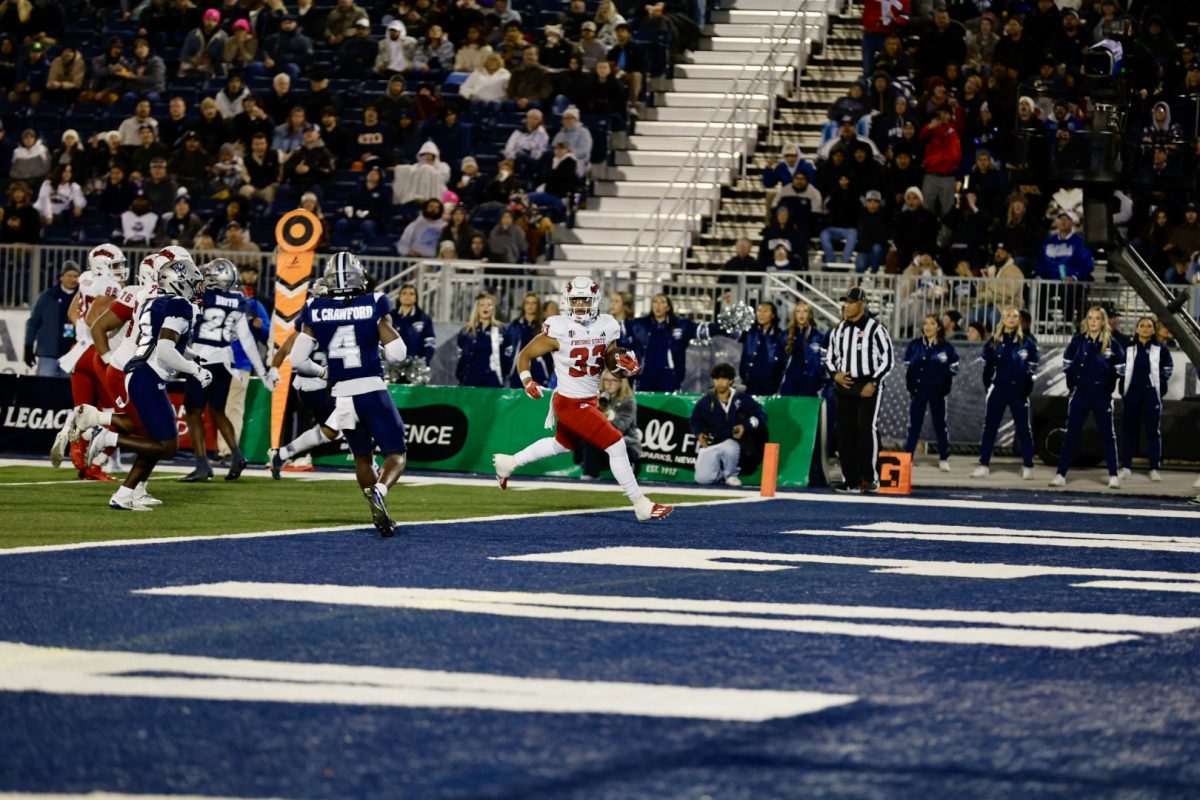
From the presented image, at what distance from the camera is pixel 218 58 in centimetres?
2945

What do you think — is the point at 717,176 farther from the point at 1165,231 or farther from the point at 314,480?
the point at 314,480

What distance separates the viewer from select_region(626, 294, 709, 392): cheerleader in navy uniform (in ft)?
68.2

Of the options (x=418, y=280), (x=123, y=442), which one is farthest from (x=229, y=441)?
(x=418, y=280)

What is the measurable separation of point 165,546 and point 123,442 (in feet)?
10.1

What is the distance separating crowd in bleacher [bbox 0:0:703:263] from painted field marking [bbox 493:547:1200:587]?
12.2 m

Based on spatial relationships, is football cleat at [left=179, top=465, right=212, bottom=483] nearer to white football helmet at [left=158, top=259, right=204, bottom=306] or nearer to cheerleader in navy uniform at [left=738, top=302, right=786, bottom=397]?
white football helmet at [left=158, top=259, right=204, bottom=306]

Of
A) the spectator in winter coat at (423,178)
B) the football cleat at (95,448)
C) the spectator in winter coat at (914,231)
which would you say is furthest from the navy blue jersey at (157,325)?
the spectator in winter coat at (423,178)

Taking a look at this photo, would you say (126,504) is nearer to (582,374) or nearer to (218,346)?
(582,374)

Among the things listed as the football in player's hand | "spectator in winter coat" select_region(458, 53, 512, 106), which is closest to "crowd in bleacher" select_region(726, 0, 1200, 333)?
"spectator in winter coat" select_region(458, 53, 512, 106)

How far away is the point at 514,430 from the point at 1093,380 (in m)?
5.55

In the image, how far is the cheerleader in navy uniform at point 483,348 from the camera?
21.2 m

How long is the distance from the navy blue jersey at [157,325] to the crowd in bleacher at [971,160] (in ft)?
31.4

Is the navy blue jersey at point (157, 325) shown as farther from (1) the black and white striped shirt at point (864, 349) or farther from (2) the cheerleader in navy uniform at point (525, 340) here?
(2) the cheerleader in navy uniform at point (525, 340)

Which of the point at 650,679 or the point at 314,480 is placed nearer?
the point at 650,679
